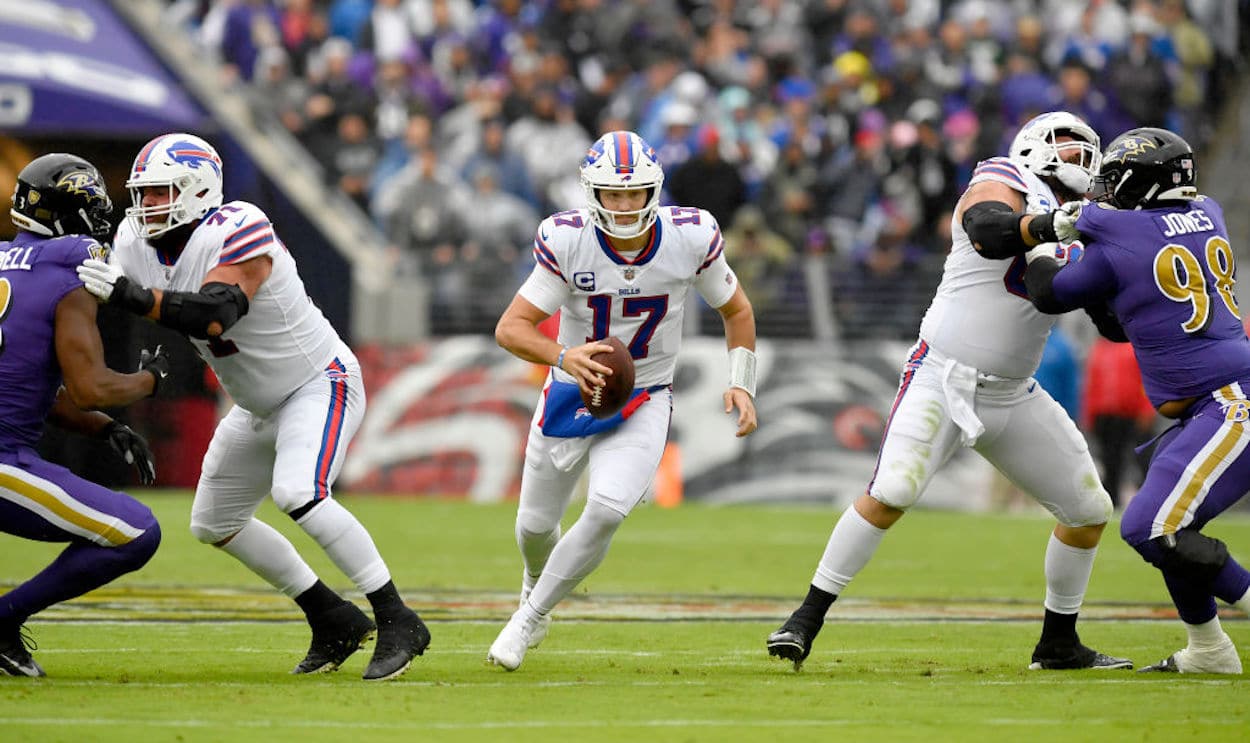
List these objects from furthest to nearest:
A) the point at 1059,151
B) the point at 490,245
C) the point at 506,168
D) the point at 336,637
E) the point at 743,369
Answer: the point at 506,168 → the point at 490,245 → the point at 743,369 → the point at 1059,151 → the point at 336,637

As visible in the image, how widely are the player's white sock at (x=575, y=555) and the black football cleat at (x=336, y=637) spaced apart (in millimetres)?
638

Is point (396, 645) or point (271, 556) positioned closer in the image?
point (396, 645)

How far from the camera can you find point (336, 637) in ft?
22.8

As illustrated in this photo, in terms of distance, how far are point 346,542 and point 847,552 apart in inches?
72.4

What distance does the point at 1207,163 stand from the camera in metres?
18.9

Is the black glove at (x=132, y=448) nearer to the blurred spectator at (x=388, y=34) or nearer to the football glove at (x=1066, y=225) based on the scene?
the football glove at (x=1066, y=225)

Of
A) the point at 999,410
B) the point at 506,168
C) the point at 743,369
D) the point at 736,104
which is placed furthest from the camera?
the point at 736,104

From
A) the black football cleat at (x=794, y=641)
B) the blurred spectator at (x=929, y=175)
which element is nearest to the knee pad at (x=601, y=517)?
the black football cleat at (x=794, y=641)

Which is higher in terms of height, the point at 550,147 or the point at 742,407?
the point at 742,407

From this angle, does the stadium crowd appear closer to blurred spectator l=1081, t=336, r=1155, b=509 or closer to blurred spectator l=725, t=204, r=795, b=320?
blurred spectator l=725, t=204, r=795, b=320

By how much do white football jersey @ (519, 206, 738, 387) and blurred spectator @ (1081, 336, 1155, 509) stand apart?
912 centimetres

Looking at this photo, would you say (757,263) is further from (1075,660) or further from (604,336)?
(1075,660)

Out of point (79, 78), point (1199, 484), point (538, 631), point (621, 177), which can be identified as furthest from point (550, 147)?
point (1199, 484)

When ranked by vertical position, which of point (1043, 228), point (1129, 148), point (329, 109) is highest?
point (1129, 148)
